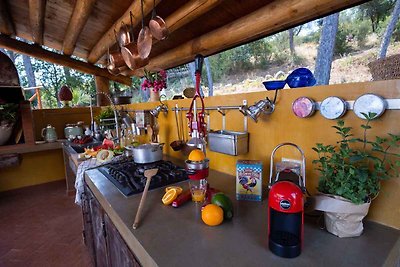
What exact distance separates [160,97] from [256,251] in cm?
162

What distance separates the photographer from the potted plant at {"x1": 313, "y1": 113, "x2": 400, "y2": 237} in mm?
622

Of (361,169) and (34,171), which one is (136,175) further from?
(34,171)

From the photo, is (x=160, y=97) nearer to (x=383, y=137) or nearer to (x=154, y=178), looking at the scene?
(x=154, y=178)

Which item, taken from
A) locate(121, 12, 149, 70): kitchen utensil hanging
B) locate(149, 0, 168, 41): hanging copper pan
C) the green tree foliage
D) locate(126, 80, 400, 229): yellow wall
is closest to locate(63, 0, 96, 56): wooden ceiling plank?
locate(121, 12, 149, 70): kitchen utensil hanging

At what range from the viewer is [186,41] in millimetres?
2152

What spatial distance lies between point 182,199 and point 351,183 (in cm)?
60

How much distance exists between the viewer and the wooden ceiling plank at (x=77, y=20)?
6.18 ft

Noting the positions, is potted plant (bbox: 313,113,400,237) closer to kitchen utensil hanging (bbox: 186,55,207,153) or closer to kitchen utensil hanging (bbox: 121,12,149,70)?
kitchen utensil hanging (bbox: 186,55,207,153)

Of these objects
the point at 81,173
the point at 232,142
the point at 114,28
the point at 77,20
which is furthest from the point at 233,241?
the point at 77,20

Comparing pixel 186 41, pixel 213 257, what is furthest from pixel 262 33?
pixel 213 257

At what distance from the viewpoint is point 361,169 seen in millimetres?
638

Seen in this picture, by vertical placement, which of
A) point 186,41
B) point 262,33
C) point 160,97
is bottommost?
point 160,97

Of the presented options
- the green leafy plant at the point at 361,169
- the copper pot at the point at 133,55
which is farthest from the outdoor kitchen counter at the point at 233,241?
the copper pot at the point at 133,55

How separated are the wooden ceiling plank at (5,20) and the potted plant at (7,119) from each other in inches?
39.7
